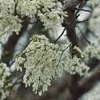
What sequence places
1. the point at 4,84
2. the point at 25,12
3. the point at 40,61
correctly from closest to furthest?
the point at 40,61, the point at 25,12, the point at 4,84

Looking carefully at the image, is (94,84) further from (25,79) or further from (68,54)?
(25,79)

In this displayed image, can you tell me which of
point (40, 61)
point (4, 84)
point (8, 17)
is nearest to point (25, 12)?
point (8, 17)

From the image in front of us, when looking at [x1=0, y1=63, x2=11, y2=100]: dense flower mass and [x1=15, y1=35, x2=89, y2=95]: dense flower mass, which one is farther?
[x1=0, y1=63, x2=11, y2=100]: dense flower mass

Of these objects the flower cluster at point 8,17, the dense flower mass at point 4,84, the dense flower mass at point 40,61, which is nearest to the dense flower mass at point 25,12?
the flower cluster at point 8,17

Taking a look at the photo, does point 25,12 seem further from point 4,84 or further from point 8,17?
point 4,84

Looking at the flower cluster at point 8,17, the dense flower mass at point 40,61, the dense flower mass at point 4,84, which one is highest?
the flower cluster at point 8,17

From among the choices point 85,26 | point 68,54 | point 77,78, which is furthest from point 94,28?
point 68,54

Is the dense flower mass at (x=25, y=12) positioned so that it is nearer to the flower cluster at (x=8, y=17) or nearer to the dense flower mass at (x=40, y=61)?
the flower cluster at (x=8, y=17)

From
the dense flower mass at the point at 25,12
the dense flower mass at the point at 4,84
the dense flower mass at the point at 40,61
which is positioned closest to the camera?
the dense flower mass at the point at 40,61

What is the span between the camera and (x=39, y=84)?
5.64 ft

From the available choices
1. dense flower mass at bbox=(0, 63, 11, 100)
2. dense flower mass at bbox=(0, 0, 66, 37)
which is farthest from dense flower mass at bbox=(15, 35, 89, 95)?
dense flower mass at bbox=(0, 63, 11, 100)

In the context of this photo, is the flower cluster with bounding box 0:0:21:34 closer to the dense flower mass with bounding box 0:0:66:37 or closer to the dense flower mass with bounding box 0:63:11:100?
the dense flower mass with bounding box 0:0:66:37

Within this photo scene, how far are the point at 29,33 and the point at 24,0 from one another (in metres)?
2.06

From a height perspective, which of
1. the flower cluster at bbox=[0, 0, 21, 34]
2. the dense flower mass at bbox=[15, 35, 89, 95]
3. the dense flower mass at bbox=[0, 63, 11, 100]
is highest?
the flower cluster at bbox=[0, 0, 21, 34]
